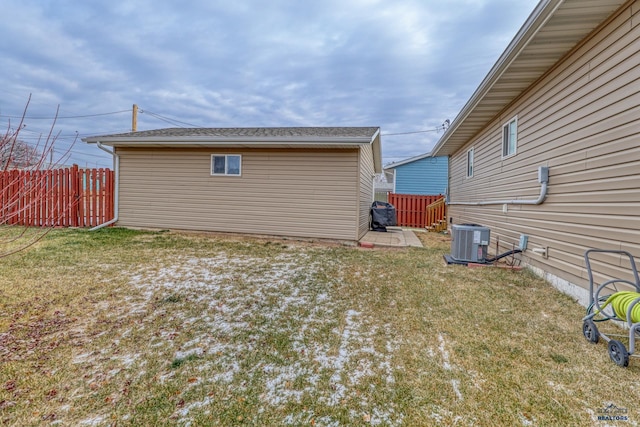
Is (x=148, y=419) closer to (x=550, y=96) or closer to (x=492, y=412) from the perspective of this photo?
(x=492, y=412)

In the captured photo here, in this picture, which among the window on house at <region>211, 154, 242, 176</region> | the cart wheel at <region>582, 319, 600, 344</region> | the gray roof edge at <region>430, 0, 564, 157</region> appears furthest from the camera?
the window on house at <region>211, 154, 242, 176</region>

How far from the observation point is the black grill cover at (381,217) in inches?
415

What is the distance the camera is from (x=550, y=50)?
3.77 m

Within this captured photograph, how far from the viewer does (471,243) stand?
5.40 metres

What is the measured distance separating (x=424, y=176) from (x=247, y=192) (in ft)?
42.2

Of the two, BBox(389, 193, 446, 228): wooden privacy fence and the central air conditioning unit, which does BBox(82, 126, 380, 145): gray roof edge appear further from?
BBox(389, 193, 446, 228): wooden privacy fence

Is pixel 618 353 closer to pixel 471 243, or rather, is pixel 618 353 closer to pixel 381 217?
pixel 471 243

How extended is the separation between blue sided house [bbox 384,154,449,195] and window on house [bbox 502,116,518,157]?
1124 centimetres

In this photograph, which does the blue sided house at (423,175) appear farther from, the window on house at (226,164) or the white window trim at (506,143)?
the window on house at (226,164)

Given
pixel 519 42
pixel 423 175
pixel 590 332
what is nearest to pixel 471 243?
pixel 590 332

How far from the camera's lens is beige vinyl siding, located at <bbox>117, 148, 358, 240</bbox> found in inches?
292

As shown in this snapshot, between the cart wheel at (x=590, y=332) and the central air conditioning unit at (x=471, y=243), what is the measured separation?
2849 mm

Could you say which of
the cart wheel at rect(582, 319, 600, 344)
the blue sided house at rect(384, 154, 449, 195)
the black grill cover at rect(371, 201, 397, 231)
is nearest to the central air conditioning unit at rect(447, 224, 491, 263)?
the cart wheel at rect(582, 319, 600, 344)

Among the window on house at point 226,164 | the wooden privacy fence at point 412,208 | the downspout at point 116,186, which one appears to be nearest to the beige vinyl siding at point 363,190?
the window on house at point 226,164
